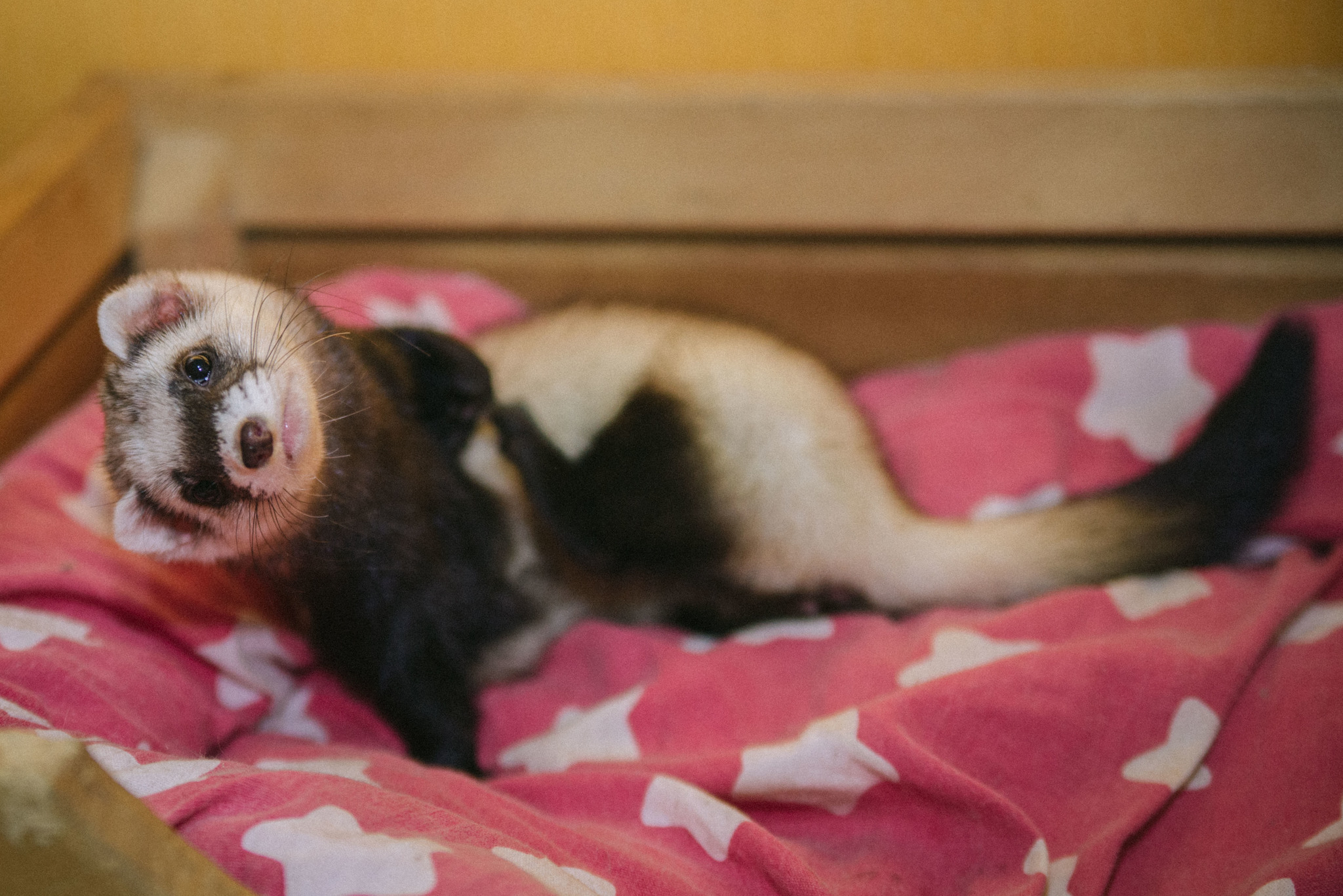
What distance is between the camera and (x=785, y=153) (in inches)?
50.3

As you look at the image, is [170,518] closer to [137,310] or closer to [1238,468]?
[137,310]

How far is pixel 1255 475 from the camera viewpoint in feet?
3.22

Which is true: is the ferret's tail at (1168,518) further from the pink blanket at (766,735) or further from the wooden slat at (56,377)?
the wooden slat at (56,377)

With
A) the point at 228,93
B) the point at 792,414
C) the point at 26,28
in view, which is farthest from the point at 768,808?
the point at 26,28

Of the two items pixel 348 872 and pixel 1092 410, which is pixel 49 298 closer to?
pixel 348 872

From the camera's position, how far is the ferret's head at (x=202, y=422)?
72 cm

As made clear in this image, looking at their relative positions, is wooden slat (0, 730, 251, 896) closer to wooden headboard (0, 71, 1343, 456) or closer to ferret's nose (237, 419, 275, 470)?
ferret's nose (237, 419, 275, 470)

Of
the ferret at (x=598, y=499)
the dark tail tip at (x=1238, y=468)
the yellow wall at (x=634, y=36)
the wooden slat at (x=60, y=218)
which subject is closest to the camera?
the ferret at (x=598, y=499)

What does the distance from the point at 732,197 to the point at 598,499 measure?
1.73 feet

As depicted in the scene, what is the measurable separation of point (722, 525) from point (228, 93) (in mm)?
1005

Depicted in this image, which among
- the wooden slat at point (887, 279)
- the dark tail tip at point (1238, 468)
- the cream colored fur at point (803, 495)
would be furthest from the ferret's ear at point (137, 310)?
the dark tail tip at point (1238, 468)

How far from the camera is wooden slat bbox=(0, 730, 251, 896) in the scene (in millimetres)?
437

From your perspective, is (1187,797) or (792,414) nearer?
(1187,797)

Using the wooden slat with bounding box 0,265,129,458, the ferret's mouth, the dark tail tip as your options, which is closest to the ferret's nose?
the ferret's mouth
